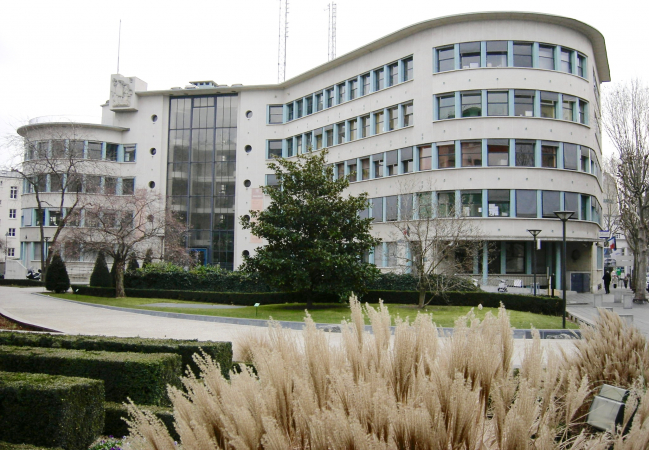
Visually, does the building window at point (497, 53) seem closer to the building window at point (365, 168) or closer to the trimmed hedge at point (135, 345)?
the building window at point (365, 168)

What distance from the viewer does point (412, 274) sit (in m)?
28.4

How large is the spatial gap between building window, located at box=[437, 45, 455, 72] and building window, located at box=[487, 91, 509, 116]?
134 inches

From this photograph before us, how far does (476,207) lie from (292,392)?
112 ft

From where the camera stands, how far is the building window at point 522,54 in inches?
1416

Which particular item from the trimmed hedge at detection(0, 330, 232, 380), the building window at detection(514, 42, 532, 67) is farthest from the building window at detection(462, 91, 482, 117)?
the trimmed hedge at detection(0, 330, 232, 380)

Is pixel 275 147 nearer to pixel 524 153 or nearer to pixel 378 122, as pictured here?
pixel 378 122

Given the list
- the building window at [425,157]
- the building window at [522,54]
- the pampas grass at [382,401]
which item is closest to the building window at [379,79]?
the building window at [425,157]

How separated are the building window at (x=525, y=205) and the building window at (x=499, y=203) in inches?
27.7

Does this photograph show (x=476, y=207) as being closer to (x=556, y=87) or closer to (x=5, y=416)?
(x=556, y=87)

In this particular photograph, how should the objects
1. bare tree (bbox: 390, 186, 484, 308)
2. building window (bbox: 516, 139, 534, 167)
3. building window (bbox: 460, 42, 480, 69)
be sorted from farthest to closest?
building window (bbox: 460, 42, 480, 69)
building window (bbox: 516, 139, 534, 167)
bare tree (bbox: 390, 186, 484, 308)

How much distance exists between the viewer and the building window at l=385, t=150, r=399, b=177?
39875 mm

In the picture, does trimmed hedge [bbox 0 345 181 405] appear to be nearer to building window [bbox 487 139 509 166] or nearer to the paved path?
the paved path

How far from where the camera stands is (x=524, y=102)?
35812 mm

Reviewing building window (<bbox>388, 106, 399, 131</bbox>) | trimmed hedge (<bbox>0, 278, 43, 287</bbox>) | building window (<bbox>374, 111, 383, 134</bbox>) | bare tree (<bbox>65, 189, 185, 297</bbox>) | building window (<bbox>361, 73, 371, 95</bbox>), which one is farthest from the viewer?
building window (<bbox>361, 73, 371, 95</bbox>)
